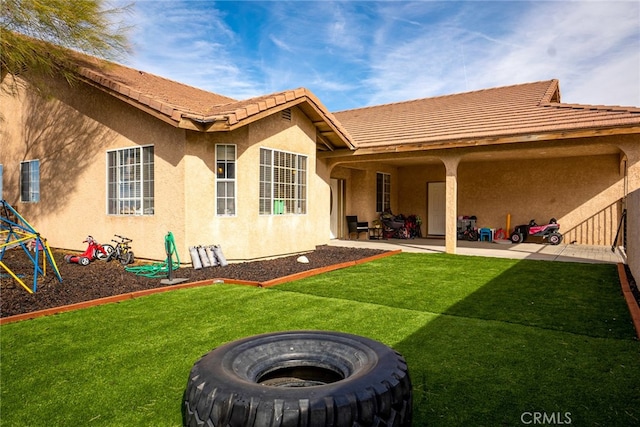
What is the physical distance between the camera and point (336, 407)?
6.25 ft

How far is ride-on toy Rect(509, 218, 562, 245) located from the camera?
44.9 ft

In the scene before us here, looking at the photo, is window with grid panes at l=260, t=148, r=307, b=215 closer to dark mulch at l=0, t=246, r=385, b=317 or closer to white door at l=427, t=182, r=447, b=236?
dark mulch at l=0, t=246, r=385, b=317

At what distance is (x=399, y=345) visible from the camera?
4.02 meters

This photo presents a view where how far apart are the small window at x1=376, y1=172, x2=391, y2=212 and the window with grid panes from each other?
6085mm

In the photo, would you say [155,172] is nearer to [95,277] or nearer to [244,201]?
[244,201]

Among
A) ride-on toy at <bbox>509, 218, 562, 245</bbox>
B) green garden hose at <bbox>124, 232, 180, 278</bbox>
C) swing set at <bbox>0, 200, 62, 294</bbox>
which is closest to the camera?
swing set at <bbox>0, 200, 62, 294</bbox>

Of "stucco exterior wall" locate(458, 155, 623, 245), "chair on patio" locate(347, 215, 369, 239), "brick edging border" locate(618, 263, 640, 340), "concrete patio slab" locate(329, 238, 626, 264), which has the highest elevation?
"stucco exterior wall" locate(458, 155, 623, 245)

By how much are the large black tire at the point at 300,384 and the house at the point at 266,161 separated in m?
6.54

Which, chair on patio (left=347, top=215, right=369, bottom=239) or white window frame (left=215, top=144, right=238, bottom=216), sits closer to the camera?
white window frame (left=215, top=144, right=238, bottom=216)

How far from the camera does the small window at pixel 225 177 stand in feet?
30.8

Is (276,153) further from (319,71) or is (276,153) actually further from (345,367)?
(319,71)

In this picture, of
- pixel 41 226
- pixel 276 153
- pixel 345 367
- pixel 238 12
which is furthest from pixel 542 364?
pixel 238 12

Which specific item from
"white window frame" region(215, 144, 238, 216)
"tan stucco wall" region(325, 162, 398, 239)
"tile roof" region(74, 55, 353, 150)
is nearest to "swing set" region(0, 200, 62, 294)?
"tile roof" region(74, 55, 353, 150)

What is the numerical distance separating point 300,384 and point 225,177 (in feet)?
23.9
